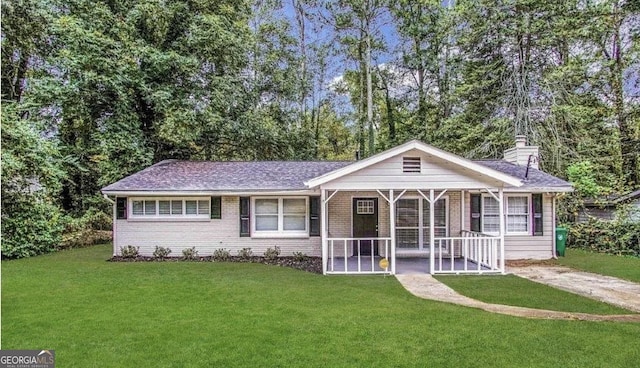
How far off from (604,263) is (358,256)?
7.38 meters

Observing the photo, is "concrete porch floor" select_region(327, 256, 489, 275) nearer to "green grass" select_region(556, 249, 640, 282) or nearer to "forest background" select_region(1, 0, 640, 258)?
"green grass" select_region(556, 249, 640, 282)

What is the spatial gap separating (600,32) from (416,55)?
9057 mm

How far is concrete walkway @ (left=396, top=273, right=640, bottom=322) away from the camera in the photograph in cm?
679

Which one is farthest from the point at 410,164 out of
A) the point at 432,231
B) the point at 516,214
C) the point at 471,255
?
the point at 516,214

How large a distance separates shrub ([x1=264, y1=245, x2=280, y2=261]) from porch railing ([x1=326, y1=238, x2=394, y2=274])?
5.53 feet

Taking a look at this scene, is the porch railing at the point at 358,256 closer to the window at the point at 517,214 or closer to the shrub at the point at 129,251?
the window at the point at 517,214

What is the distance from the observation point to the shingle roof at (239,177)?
44.0ft

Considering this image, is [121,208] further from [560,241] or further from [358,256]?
[560,241]

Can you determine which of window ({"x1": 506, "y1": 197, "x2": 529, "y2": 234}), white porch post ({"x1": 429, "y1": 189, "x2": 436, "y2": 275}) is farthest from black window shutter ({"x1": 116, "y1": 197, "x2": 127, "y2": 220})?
window ({"x1": 506, "y1": 197, "x2": 529, "y2": 234})

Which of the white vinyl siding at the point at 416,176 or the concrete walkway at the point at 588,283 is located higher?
the white vinyl siding at the point at 416,176

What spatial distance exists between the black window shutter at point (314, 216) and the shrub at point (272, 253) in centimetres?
119

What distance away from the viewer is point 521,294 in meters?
8.52

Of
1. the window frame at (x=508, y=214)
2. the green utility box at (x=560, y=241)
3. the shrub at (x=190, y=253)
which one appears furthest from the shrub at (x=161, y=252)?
the green utility box at (x=560, y=241)

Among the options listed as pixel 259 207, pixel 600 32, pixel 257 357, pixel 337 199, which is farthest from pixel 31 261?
pixel 600 32
